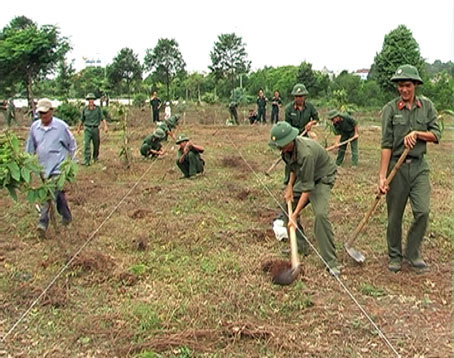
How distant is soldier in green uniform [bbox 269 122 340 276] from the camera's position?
4.41 metres

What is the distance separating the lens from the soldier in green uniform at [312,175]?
174 inches

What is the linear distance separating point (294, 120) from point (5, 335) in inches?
197

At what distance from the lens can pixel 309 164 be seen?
450 cm

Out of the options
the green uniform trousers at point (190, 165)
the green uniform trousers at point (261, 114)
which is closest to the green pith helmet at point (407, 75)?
the green uniform trousers at point (190, 165)

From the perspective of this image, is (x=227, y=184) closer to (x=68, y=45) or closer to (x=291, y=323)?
(x=291, y=323)

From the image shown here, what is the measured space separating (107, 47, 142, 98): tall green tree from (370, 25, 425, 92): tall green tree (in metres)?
14.8

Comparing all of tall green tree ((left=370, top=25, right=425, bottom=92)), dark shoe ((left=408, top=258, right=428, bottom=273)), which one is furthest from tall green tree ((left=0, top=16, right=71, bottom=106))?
dark shoe ((left=408, top=258, right=428, bottom=273))

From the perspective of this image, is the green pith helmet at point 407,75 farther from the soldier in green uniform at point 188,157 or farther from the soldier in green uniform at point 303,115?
the soldier in green uniform at point 188,157

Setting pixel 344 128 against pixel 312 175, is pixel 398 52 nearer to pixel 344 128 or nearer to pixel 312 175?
pixel 344 128

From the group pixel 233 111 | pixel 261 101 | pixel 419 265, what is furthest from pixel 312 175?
pixel 233 111

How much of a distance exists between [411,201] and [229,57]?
27404mm

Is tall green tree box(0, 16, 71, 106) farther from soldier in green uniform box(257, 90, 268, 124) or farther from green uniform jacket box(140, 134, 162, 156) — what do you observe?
green uniform jacket box(140, 134, 162, 156)

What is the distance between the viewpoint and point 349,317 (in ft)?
12.5

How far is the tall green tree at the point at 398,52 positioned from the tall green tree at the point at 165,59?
1257cm
